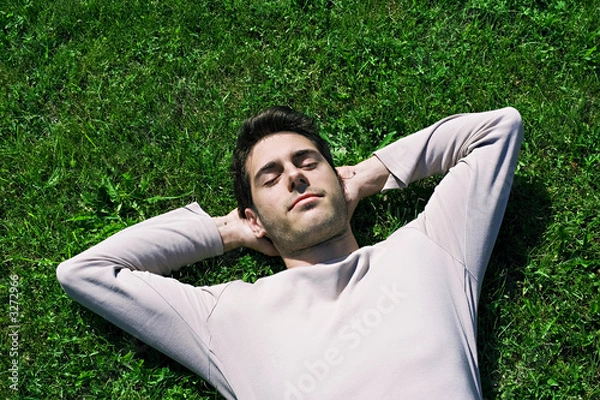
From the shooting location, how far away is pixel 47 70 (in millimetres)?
6547

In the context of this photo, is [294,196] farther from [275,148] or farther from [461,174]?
[461,174]

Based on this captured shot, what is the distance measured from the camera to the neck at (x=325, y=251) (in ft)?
16.9

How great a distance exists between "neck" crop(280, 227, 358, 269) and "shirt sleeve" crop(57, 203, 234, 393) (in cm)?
61

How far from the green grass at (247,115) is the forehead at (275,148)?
2.07ft

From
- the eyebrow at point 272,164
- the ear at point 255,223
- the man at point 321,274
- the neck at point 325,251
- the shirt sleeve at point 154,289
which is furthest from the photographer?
the ear at point 255,223

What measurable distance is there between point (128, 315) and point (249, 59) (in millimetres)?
2680

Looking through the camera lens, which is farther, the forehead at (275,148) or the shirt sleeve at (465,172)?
the forehead at (275,148)

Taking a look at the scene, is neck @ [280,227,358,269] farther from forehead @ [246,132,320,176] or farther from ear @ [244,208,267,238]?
forehead @ [246,132,320,176]

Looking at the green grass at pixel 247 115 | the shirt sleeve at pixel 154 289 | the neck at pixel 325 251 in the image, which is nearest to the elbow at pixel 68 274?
the shirt sleeve at pixel 154 289

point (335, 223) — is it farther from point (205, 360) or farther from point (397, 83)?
point (397, 83)

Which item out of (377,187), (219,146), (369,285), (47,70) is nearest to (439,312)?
(369,285)

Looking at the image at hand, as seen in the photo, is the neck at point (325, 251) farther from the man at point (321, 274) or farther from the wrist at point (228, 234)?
the wrist at point (228, 234)

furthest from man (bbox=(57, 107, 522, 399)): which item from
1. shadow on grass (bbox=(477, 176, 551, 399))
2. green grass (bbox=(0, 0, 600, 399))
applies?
shadow on grass (bbox=(477, 176, 551, 399))

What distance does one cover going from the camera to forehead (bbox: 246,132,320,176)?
17.5ft
